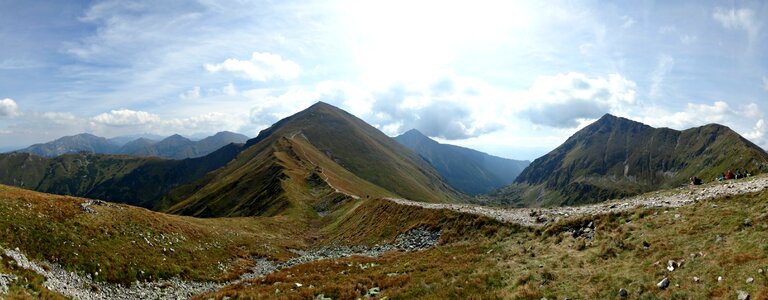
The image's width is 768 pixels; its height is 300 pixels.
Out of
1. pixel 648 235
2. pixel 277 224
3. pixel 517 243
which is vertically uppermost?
pixel 648 235

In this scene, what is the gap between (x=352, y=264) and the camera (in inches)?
1474

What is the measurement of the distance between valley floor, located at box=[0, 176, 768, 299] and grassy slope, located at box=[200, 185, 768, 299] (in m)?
0.08

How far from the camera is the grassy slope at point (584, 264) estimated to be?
18000mm

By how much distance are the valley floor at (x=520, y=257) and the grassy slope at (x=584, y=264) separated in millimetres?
76

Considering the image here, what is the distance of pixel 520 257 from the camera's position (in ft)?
93.8

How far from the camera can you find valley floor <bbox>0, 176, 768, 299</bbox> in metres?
18.9

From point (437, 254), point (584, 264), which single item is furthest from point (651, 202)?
point (437, 254)

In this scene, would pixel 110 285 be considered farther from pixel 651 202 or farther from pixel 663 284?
pixel 651 202

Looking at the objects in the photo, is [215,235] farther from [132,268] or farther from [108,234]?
[132,268]

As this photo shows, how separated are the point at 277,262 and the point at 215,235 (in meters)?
10.9

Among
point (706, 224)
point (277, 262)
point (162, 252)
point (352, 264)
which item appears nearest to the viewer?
point (706, 224)

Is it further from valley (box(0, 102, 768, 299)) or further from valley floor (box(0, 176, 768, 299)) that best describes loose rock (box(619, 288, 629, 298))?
valley (box(0, 102, 768, 299))

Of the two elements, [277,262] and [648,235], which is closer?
[648,235]

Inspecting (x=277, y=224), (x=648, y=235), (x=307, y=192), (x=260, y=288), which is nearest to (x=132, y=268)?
(x=260, y=288)
